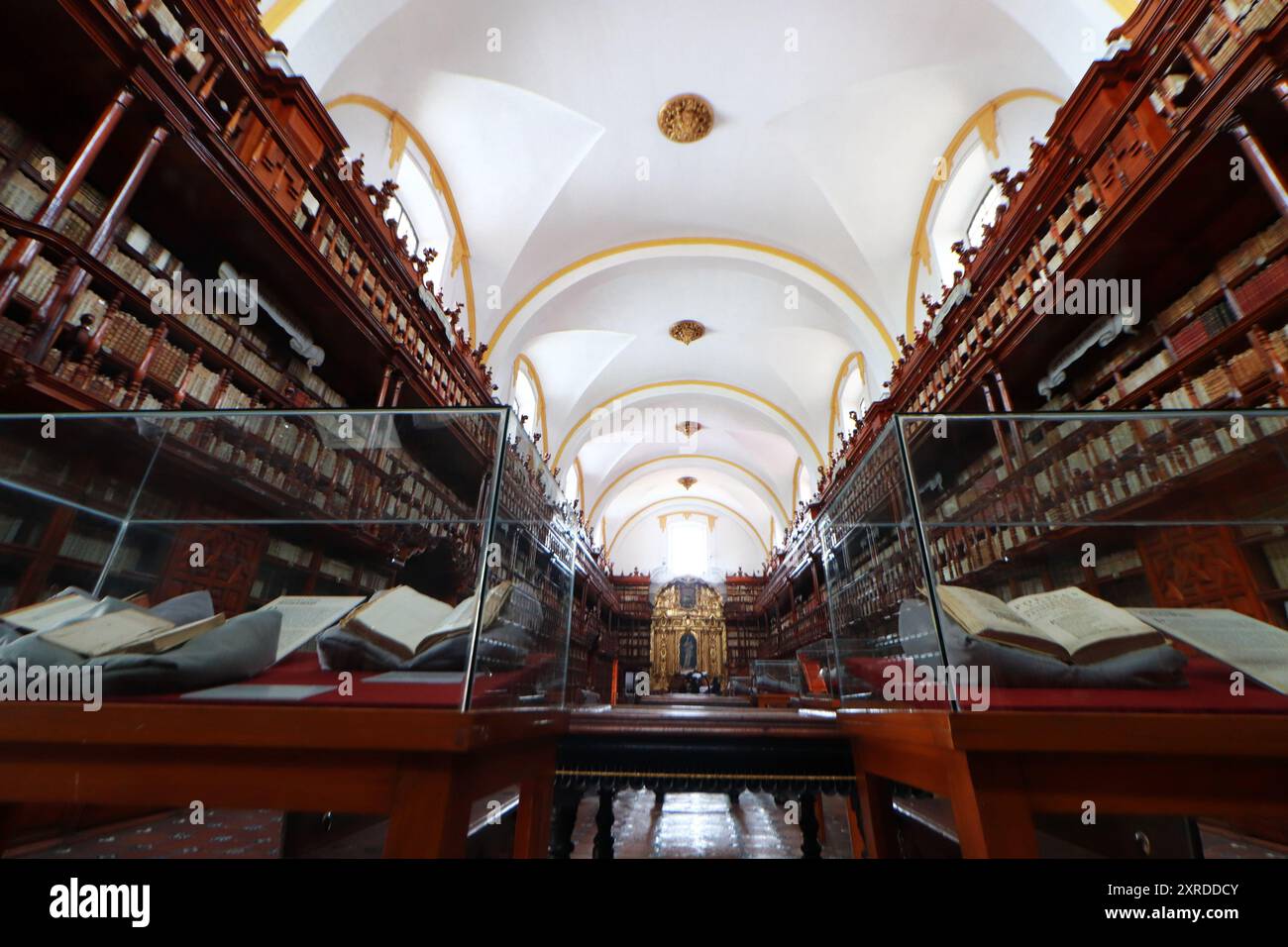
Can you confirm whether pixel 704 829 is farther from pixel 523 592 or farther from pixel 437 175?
pixel 437 175

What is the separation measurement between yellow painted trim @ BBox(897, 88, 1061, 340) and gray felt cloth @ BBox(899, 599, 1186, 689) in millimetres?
6503

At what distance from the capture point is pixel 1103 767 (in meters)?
0.80

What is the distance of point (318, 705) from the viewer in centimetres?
80

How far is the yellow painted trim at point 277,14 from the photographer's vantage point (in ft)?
13.8

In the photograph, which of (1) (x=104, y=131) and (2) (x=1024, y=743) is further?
(1) (x=104, y=131)

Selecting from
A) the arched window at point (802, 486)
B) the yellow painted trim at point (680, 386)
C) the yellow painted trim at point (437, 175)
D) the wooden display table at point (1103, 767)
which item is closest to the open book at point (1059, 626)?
the wooden display table at point (1103, 767)

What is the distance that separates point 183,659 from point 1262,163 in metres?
4.65

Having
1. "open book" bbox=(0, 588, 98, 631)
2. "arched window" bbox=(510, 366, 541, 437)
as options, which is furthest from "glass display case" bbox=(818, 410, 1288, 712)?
"arched window" bbox=(510, 366, 541, 437)

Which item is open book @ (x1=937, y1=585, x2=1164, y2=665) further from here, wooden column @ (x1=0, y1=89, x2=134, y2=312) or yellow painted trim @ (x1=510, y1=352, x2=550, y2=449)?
yellow painted trim @ (x1=510, y1=352, x2=550, y2=449)

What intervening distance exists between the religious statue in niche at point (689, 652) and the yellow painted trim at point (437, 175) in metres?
12.5

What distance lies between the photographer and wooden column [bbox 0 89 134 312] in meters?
2.18

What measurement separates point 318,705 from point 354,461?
0.70 meters
